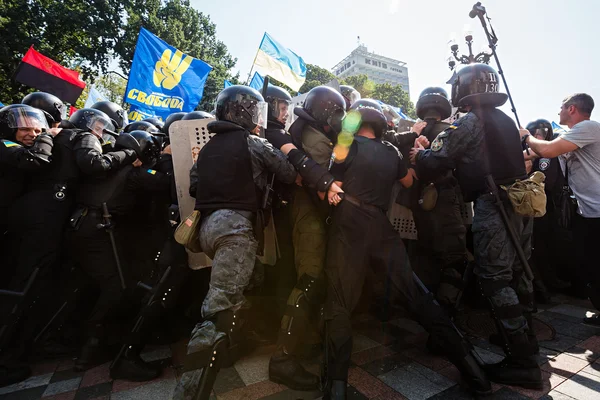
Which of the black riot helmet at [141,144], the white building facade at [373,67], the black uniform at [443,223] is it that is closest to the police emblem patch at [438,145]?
the black uniform at [443,223]

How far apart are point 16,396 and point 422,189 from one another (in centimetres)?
425

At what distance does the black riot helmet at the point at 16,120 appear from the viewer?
134 inches

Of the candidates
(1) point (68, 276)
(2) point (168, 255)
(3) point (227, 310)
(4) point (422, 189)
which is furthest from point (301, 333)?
(1) point (68, 276)

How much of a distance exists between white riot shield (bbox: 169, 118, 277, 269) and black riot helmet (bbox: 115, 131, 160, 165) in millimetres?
634

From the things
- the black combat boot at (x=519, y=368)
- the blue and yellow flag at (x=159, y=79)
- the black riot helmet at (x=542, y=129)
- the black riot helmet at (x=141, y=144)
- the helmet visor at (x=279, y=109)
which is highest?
the black riot helmet at (x=542, y=129)

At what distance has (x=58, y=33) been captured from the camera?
1866 cm

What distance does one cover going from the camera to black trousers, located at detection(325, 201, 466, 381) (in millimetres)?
2346

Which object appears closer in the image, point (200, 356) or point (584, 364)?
point (200, 356)

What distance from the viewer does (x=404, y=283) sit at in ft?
8.38

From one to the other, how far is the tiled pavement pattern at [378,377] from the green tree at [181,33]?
2032 cm

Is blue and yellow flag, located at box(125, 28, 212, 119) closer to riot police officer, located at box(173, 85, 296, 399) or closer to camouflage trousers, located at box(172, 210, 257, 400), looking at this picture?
riot police officer, located at box(173, 85, 296, 399)

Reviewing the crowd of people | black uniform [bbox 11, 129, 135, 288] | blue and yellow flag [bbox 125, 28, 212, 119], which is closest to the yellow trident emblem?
blue and yellow flag [bbox 125, 28, 212, 119]

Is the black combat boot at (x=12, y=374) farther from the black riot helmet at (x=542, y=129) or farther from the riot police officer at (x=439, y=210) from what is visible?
the black riot helmet at (x=542, y=129)

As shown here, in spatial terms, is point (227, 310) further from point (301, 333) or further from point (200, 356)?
point (301, 333)
